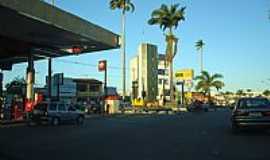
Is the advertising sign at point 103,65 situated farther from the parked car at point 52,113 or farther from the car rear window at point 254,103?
the car rear window at point 254,103

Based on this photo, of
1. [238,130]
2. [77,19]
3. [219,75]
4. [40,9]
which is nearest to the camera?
[238,130]

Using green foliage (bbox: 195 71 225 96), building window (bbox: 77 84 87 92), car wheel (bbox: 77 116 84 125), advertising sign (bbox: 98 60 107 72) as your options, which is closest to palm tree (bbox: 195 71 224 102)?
green foliage (bbox: 195 71 225 96)

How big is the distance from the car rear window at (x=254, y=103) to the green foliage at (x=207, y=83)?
103910mm

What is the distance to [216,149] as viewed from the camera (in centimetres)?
1627

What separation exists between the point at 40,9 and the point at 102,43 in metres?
10.3

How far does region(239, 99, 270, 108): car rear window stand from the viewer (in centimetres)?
2251

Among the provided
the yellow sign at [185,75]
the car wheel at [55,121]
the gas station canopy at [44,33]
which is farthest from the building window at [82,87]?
the car wheel at [55,121]

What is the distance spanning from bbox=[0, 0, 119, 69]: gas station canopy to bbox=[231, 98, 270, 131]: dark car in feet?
43.9

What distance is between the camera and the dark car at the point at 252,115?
862 inches

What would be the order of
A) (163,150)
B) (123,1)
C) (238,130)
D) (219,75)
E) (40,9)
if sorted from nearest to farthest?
(163,150)
(238,130)
(40,9)
(123,1)
(219,75)

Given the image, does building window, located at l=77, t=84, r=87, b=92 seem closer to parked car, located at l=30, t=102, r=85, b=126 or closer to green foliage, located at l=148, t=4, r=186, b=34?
green foliage, located at l=148, t=4, r=186, b=34

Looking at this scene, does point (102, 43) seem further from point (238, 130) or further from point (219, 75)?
point (219, 75)

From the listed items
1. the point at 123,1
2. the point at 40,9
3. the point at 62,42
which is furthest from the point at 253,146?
the point at 123,1

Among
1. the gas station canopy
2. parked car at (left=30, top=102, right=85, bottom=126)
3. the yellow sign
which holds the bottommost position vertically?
parked car at (left=30, top=102, right=85, bottom=126)
